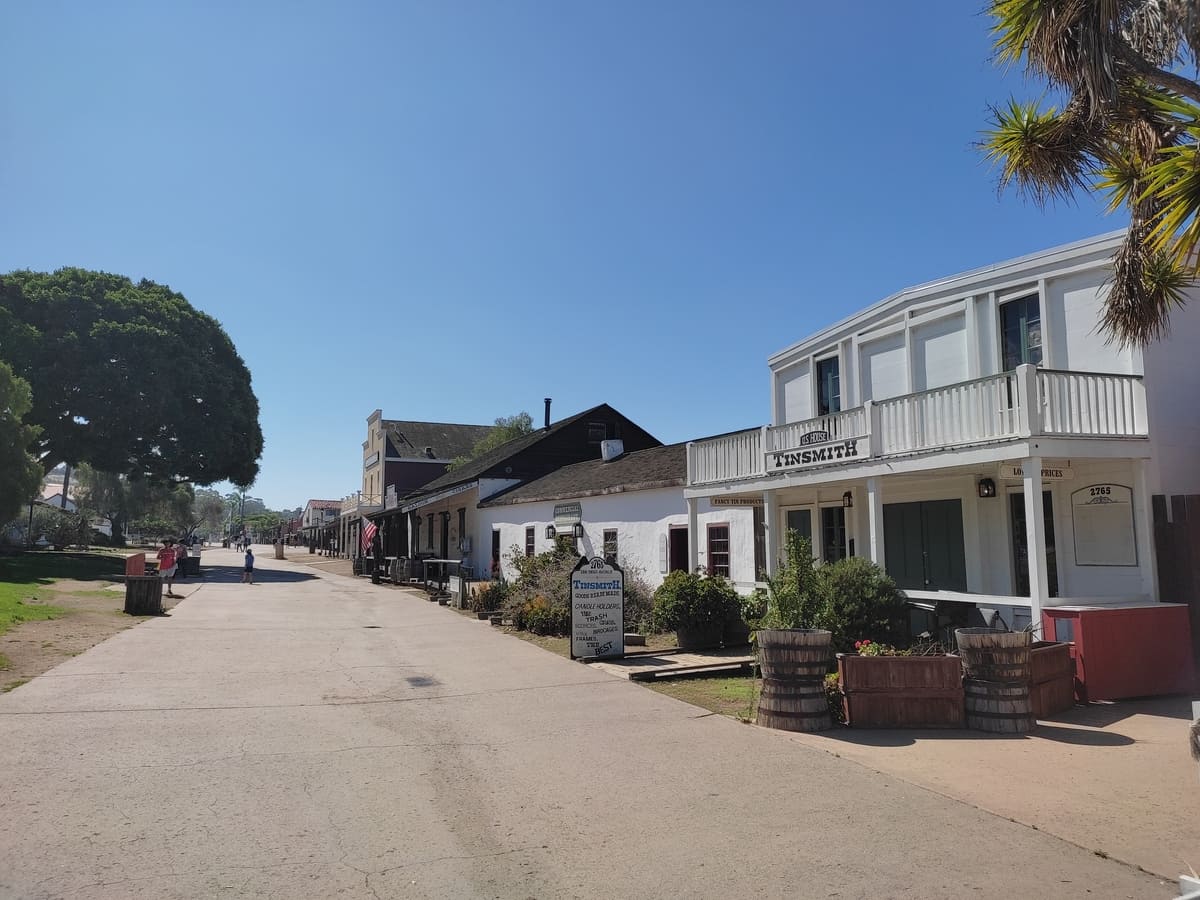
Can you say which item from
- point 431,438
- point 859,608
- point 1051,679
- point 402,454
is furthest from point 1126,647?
point 431,438

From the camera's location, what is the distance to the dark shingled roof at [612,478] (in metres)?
19.8

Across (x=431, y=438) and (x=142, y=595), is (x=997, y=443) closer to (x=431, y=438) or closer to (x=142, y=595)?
(x=142, y=595)

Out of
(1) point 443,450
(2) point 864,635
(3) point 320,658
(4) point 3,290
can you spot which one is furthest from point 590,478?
(1) point 443,450

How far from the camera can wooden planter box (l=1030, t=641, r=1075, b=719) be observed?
8.35 metres

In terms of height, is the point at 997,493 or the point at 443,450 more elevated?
the point at 443,450

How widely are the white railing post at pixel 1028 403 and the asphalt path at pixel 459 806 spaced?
4952 mm

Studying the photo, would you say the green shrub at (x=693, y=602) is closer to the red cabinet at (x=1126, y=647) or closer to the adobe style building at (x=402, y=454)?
the red cabinet at (x=1126, y=647)

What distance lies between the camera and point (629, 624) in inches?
674

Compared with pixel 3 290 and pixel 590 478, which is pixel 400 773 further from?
pixel 3 290

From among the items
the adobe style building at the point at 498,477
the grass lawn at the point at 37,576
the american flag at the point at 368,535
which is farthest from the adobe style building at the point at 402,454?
the grass lawn at the point at 37,576

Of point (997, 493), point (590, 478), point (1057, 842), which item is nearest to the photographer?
point (1057, 842)

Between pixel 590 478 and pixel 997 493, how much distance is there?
548 inches

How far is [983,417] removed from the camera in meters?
10.5

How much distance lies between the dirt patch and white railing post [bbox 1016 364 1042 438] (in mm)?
12457
